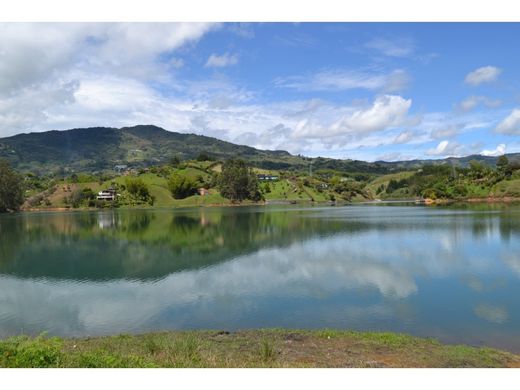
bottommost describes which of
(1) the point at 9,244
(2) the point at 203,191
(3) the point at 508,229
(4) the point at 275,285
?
(1) the point at 9,244

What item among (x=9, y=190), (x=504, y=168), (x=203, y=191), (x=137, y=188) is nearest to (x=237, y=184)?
(x=203, y=191)

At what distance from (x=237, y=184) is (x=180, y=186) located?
1015 inches

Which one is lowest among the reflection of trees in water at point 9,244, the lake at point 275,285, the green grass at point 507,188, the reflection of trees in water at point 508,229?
the reflection of trees in water at point 9,244

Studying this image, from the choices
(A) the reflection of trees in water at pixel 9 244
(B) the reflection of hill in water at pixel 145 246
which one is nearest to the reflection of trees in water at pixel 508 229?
(B) the reflection of hill in water at pixel 145 246

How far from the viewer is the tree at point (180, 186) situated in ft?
618

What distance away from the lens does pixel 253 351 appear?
52.1 feet

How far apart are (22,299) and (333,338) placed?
74.4ft

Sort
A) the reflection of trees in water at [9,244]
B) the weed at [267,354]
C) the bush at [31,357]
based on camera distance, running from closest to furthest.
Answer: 1. the bush at [31,357]
2. the weed at [267,354]
3. the reflection of trees in water at [9,244]

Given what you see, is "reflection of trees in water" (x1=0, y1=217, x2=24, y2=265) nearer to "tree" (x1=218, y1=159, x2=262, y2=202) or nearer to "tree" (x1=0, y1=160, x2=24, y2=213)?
"tree" (x1=0, y1=160, x2=24, y2=213)

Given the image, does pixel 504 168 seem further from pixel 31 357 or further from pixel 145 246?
pixel 31 357

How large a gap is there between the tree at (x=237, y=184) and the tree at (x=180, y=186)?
1362 cm

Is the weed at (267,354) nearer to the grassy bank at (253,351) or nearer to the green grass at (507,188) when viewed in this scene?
the grassy bank at (253,351)

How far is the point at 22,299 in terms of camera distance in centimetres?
2977

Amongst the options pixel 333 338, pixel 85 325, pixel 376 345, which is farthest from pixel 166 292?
pixel 376 345
